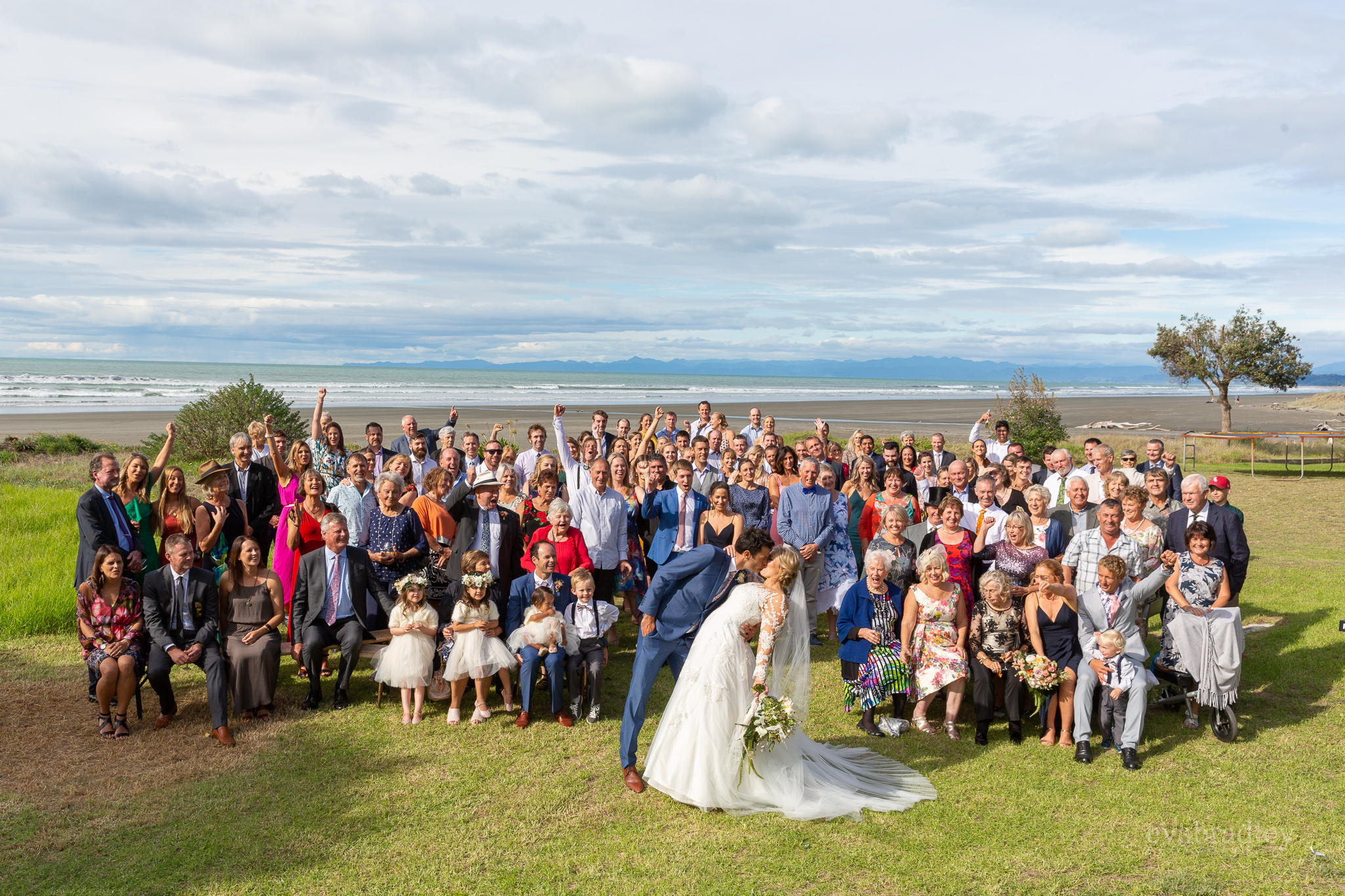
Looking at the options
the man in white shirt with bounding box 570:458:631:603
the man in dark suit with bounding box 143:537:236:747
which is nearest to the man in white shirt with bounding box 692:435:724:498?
the man in white shirt with bounding box 570:458:631:603

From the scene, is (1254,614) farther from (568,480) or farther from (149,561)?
(149,561)

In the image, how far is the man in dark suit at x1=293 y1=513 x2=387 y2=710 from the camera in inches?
295

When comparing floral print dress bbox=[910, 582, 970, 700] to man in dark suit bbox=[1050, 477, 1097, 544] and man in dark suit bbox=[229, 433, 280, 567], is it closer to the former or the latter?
man in dark suit bbox=[1050, 477, 1097, 544]

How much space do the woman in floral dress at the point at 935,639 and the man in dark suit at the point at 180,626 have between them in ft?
18.1

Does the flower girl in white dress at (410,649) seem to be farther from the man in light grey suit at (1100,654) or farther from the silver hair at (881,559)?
the man in light grey suit at (1100,654)

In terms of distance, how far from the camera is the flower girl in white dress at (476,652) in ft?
23.5

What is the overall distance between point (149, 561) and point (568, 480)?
390cm

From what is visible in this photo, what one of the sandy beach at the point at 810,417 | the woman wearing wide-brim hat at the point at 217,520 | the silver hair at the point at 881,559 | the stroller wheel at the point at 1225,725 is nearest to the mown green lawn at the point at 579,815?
the stroller wheel at the point at 1225,725

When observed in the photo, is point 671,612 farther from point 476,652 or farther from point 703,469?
point 703,469

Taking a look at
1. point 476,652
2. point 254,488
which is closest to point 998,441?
point 476,652

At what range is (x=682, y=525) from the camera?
8.84 meters

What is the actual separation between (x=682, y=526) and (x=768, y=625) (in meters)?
3.22

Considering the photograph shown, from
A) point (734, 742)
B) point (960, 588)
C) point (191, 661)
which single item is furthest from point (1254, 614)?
point (191, 661)

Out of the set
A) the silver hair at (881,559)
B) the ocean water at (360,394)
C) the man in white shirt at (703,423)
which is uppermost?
the ocean water at (360,394)
